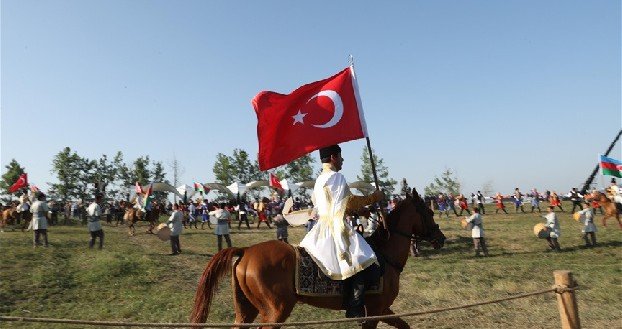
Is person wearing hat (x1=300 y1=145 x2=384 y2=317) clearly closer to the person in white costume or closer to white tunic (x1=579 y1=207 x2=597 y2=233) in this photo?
white tunic (x1=579 y1=207 x2=597 y2=233)

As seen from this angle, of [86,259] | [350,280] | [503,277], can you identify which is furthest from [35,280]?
[503,277]

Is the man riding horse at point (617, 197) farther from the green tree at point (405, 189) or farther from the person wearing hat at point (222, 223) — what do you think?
the person wearing hat at point (222, 223)

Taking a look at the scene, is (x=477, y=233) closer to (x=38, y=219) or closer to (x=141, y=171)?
(x=38, y=219)

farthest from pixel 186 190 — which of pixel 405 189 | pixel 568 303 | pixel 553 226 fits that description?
pixel 568 303

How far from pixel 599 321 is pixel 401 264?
5.05 m

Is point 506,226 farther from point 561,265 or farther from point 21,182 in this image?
point 21,182

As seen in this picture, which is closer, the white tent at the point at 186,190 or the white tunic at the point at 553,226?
the white tunic at the point at 553,226

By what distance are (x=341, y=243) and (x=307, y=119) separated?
6.37 ft

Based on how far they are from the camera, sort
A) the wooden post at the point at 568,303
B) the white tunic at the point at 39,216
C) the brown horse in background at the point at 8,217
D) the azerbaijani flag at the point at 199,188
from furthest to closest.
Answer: the azerbaijani flag at the point at 199,188 < the brown horse in background at the point at 8,217 < the white tunic at the point at 39,216 < the wooden post at the point at 568,303

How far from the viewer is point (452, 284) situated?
1189 centimetres

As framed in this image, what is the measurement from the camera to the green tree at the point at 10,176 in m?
52.8

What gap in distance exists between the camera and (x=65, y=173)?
55.3m

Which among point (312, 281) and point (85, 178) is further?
point (85, 178)

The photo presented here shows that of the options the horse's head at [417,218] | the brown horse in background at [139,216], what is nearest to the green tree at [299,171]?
the brown horse in background at [139,216]
